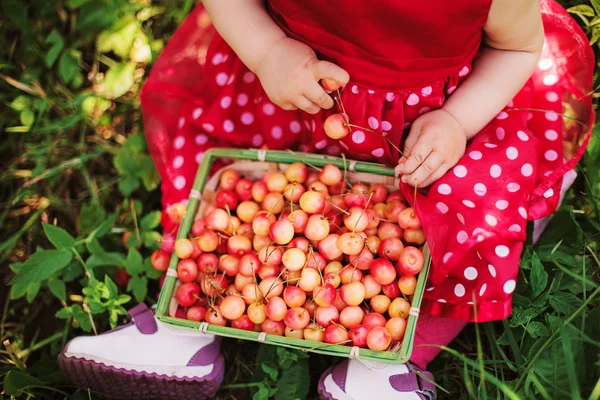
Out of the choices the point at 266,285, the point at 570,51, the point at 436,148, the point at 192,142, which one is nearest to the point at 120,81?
the point at 192,142

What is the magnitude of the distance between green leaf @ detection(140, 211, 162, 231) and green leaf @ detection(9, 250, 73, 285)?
0.25 m

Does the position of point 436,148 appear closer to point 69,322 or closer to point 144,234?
point 144,234

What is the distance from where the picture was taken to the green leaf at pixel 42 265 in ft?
5.43

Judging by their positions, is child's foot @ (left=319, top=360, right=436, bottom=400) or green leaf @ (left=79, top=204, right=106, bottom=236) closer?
child's foot @ (left=319, top=360, right=436, bottom=400)

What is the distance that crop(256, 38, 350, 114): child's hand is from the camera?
1.43 meters

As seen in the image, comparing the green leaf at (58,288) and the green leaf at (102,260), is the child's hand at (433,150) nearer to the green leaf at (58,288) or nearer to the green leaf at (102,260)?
the green leaf at (102,260)

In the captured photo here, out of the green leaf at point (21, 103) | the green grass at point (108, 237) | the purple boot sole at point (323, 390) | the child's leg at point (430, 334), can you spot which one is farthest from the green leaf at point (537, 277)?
the green leaf at point (21, 103)

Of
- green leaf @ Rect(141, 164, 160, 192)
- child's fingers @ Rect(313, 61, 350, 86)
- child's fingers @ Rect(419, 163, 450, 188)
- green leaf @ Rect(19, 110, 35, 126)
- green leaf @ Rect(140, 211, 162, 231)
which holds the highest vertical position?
child's fingers @ Rect(313, 61, 350, 86)

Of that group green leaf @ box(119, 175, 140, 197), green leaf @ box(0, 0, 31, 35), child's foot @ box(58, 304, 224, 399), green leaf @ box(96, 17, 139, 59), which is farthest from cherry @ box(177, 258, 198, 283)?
green leaf @ box(0, 0, 31, 35)

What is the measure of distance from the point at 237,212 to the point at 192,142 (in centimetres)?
31

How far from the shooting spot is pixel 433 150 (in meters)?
1.45

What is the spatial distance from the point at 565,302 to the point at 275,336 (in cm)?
75

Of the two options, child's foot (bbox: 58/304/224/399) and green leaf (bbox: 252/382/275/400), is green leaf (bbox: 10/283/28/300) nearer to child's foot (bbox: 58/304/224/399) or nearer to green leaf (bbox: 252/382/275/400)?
child's foot (bbox: 58/304/224/399)

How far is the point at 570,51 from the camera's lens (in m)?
1.65
